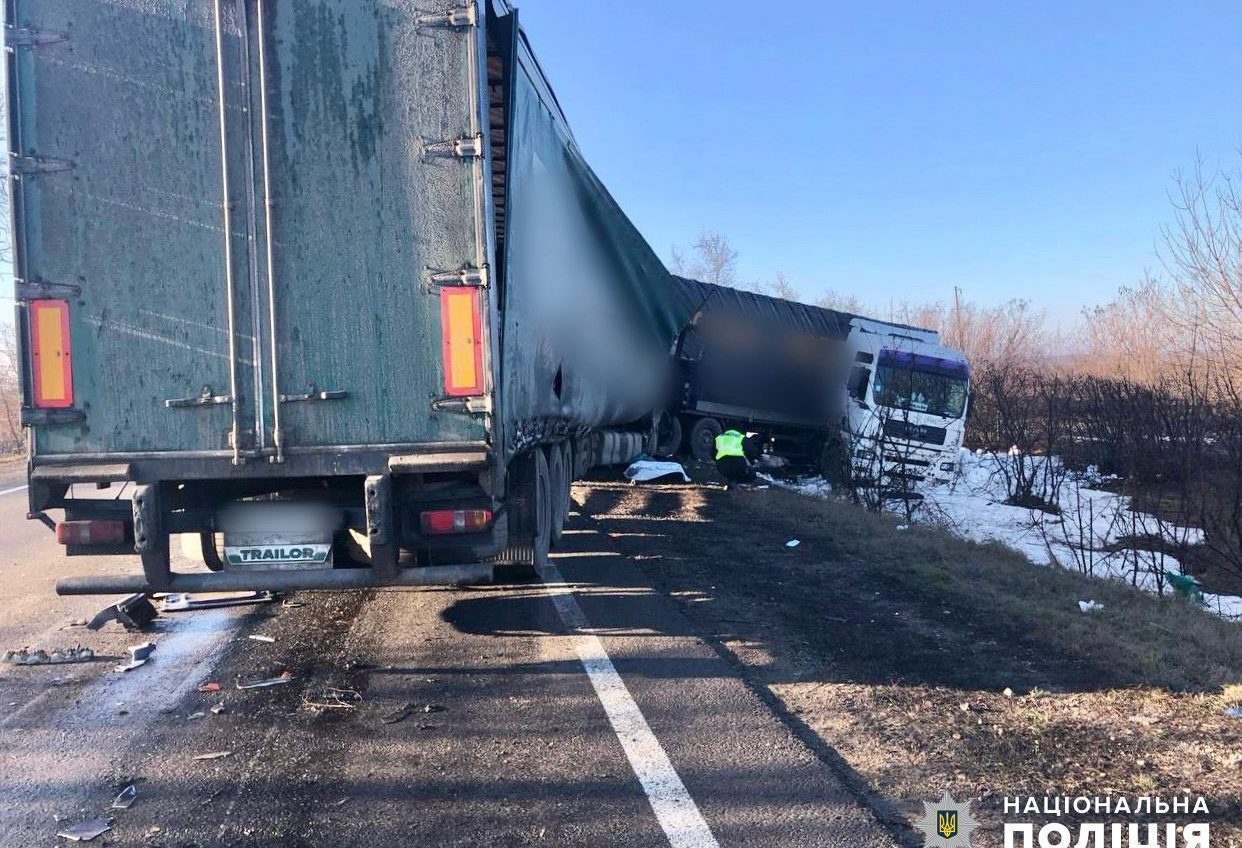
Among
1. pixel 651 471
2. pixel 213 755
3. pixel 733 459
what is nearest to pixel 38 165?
pixel 213 755

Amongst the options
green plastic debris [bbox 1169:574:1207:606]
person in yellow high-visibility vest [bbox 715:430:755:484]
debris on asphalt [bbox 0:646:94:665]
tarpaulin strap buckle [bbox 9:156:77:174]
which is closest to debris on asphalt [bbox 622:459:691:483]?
person in yellow high-visibility vest [bbox 715:430:755:484]

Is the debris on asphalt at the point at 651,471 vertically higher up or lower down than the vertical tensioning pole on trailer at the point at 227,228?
lower down

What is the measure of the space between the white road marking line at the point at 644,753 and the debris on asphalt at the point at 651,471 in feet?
26.1

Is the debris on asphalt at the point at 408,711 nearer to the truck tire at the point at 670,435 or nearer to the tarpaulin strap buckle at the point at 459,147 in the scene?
the tarpaulin strap buckle at the point at 459,147

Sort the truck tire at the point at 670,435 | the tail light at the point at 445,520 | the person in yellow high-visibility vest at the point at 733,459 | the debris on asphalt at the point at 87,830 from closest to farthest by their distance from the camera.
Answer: the debris on asphalt at the point at 87,830, the tail light at the point at 445,520, the person in yellow high-visibility vest at the point at 733,459, the truck tire at the point at 670,435

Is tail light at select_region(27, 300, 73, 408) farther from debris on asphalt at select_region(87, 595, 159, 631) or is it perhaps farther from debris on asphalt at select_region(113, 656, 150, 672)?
debris on asphalt at select_region(87, 595, 159, 631)

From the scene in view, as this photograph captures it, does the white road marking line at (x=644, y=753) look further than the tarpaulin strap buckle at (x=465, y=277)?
No

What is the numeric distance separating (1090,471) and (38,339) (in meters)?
16.4

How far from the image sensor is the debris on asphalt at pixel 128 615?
559 centimetres

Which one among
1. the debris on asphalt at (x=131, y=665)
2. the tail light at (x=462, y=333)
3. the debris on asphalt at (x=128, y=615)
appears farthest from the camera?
the debris on asphalt at (x=128, y=615)

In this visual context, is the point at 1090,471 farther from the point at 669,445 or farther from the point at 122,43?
the point at 122,43

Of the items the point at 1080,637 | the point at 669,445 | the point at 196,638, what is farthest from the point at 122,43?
the point at 669,445

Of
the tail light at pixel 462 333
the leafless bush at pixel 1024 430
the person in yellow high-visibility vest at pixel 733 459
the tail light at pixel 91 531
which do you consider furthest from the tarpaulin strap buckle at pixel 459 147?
the leafless bush at pixel 1024 430

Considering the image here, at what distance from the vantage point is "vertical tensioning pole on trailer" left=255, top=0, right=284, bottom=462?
438cm
